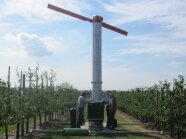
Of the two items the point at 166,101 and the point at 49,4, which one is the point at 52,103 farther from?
the point at 166,101

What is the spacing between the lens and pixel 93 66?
23922mm

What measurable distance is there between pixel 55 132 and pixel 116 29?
27.9 feet

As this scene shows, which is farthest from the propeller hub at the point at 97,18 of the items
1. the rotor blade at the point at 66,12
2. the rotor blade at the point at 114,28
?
the rotor blade at the point at 114,28

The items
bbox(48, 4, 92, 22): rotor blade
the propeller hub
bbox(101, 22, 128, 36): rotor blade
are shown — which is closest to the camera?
the propeller hub

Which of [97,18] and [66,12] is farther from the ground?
[66,12]

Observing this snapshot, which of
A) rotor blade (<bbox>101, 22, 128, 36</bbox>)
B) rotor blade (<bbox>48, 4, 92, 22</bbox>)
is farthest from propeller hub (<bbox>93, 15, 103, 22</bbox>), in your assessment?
rotor blade (<bbox>101, 22, 128, 36</bbox>)

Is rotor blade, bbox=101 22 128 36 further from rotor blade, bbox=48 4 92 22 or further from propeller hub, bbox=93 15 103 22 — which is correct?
propeller hub, bbox=93 15 103 22

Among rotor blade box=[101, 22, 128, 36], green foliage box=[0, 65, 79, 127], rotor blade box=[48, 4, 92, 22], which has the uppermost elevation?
rotor blade box=[48, 4, 92, 22]

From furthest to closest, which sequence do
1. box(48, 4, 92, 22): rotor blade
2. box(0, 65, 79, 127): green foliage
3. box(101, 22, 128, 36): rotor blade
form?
box(101, 22, 128, 36): rotor blade
box(48, 4, 92, 22): rotor blade
box(0, 65, 79, 127): green foliage

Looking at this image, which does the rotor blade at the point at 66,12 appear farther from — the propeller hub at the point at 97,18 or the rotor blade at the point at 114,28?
the rotor blade at the point at 114,28

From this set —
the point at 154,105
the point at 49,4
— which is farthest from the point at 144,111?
the point at 49,4

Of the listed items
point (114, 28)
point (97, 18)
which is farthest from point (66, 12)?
point (114, 28)

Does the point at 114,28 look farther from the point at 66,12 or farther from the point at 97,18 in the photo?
the point at 66,12

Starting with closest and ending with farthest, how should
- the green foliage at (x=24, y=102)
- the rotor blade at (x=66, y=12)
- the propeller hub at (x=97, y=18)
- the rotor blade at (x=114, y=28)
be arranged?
the green foliage at (x=24, y=102), the propeller hub at (x=97, y=18), the rotor blade at (x=66, y=12), the rotor blade at (x=114, y=28)
